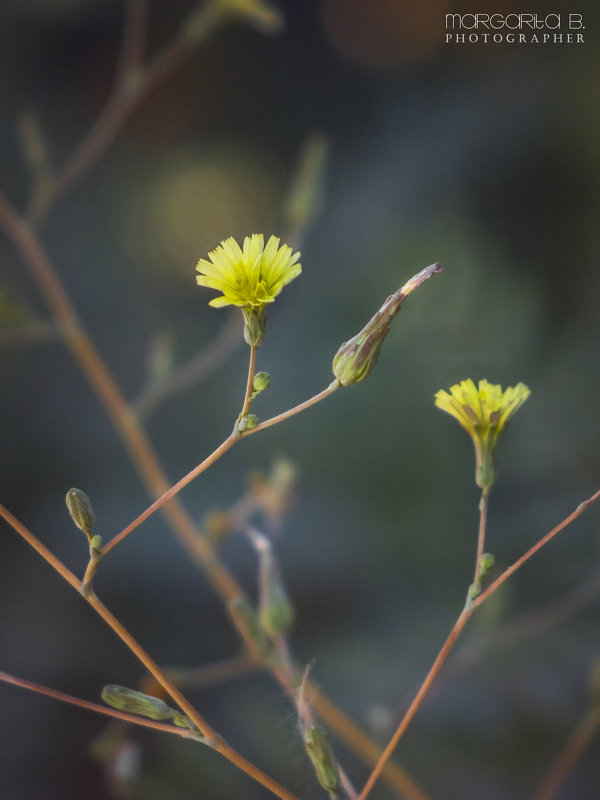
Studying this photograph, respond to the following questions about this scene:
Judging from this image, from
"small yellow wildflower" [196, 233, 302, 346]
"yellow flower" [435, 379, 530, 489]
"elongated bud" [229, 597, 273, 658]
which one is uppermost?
"small yellow wildflower" [196, 233, 302, 346]

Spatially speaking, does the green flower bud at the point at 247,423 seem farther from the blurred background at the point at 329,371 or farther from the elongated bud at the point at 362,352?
the blurred background at the point at 329,371

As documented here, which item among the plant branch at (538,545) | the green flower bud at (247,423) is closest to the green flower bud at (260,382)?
the green flower bud at (247,423)

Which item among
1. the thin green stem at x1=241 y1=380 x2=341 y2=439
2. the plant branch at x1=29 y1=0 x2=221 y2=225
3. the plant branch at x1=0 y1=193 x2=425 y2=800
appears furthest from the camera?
the plant branch at x1=29 y1=0 x2=221 y2=225

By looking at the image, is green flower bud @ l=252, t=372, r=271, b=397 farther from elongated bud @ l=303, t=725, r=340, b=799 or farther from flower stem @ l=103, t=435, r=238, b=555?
elongated bud @ l=303, t=725, r=340, b=799

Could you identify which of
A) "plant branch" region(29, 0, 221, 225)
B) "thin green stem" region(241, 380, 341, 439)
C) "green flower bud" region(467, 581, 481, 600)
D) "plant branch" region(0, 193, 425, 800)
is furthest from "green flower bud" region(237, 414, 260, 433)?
"plant branch" region(29, 0, 221, 225)

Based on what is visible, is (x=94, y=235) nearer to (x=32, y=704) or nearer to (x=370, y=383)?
(x=370, y=383)

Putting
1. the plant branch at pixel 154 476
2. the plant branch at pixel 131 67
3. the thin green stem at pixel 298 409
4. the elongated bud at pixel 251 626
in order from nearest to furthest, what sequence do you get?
1. the thin green stem at pixel 298 409
2. the elongated bud at pixel 251 626
3. the plant branch at pixel 154 476
4. the plant branch at pixel 131 67
